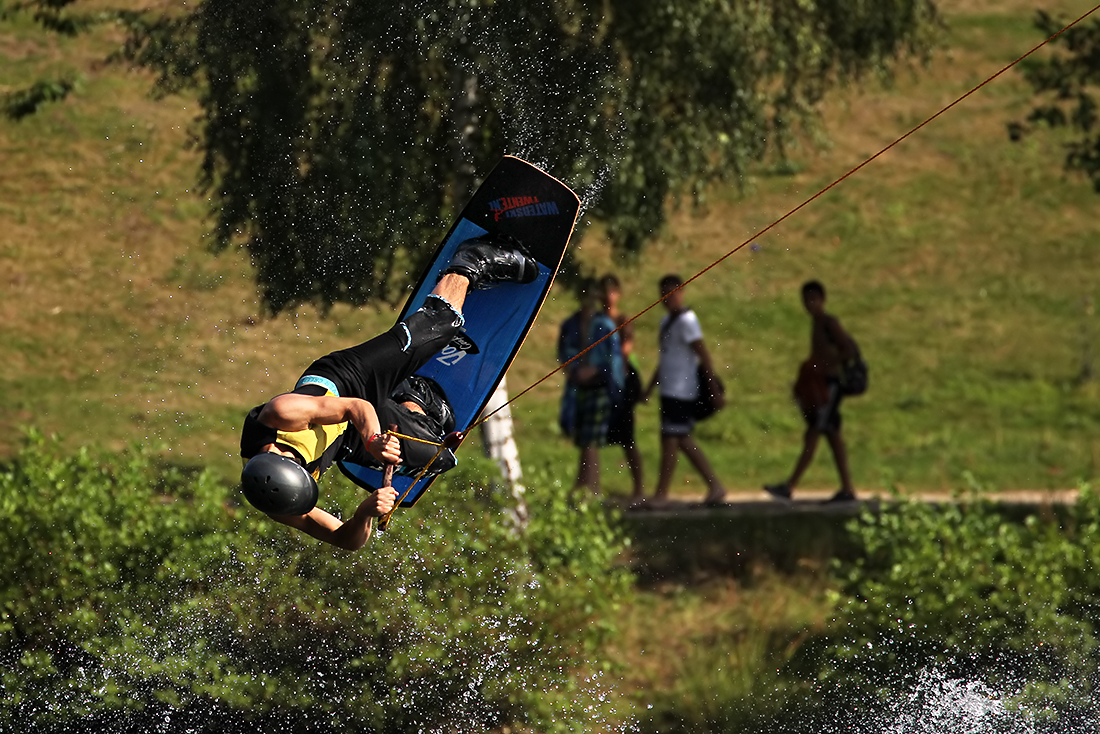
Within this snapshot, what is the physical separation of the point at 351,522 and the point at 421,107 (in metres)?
3.43

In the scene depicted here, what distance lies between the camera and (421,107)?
7168mm

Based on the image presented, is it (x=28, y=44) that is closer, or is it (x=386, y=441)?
(x=386, y=441)

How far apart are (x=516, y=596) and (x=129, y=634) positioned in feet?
5.86

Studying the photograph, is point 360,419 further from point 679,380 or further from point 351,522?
point 679,380

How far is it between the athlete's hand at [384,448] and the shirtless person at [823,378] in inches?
165

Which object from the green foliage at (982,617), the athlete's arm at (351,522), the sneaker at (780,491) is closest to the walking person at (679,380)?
the sneaker at (780,491)

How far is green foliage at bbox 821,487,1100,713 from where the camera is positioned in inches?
217

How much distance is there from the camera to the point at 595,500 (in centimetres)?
638

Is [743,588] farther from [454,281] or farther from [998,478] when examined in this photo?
[998,478]

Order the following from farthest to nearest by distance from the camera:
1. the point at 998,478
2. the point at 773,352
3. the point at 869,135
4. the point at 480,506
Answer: the point at 869,135, the point at 773,352, the point at 998,478, the point at 480,506

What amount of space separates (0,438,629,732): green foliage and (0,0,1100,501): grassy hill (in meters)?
3.08

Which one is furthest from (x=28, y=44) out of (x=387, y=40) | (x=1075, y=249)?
(x=1075, y=249)

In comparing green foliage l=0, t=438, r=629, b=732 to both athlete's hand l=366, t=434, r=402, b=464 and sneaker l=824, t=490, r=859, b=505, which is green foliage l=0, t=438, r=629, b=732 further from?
sneaker l=824, t=490, r=859, b=505

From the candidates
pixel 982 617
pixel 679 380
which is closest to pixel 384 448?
pixel 982 617
